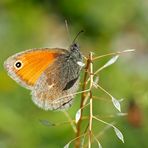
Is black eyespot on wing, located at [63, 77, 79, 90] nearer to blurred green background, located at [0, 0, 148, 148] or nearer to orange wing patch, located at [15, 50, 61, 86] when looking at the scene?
orange wing patch, located at [15, 50, 61, 86]

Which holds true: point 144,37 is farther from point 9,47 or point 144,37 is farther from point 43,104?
point 43,104

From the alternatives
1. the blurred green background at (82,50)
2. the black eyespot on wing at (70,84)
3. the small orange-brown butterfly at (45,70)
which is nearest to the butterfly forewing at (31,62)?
the small orange-brown butterfly at (45,70)

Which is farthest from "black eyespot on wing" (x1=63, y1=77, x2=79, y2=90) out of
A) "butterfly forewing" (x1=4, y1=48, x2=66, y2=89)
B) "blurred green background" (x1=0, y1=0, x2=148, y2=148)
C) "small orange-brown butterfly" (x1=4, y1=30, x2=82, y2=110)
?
"blurred green background" (x1=0, y1=0, x2=148, y2=148)

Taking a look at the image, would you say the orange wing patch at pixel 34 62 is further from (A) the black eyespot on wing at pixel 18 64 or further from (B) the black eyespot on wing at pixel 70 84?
(B) the black eyespot on wing at pixel 70 84

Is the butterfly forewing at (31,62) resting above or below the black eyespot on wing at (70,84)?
above

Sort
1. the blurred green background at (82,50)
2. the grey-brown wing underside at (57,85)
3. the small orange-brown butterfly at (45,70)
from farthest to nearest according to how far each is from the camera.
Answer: the blurred green background at (82,50) < the small orange-brown butterfly at (45,70) < the grey-brown wing underside at (57,85)

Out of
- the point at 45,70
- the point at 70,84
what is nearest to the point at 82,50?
the point at 45,70

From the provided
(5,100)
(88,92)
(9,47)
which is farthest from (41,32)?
(88,92)
